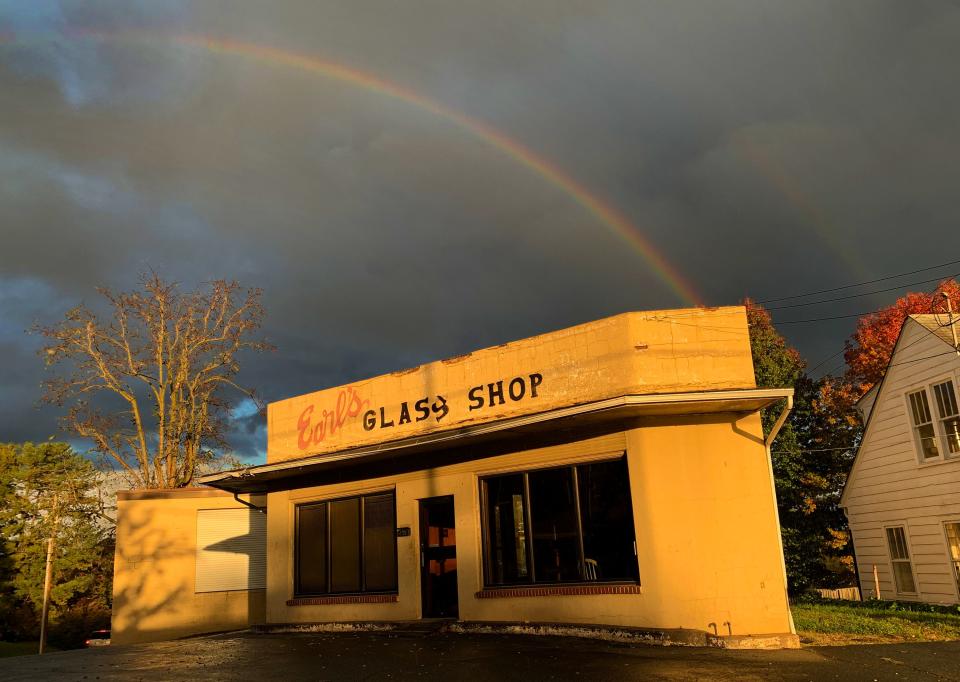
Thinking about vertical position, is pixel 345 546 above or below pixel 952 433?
below

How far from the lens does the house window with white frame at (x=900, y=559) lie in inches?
742

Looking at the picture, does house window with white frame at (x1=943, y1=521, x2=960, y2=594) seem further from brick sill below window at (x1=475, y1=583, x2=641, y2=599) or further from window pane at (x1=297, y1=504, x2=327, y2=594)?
window pane at (x1=297, y1=504, x2=327, y2=594)

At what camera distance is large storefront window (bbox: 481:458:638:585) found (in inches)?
457

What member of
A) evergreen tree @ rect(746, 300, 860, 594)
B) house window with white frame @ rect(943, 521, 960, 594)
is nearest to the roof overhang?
house window with white frame @ rect(943, 521, 960, 594)

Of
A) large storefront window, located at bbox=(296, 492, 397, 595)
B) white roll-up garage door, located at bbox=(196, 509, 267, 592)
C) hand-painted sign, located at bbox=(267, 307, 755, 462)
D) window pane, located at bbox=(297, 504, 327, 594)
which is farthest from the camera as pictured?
white roll-up garage door, located at bbox=(196, 509, 267, 592)

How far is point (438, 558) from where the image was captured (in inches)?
578

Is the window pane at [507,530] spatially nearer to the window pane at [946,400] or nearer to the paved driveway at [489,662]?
the paved driveway at [489,662]

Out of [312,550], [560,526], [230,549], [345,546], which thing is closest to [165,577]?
[230,549]

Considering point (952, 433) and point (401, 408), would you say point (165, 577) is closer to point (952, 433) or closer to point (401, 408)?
point (401, 408)

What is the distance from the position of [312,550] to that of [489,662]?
7.57 meters

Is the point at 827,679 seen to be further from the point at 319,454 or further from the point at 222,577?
the point at 222,577

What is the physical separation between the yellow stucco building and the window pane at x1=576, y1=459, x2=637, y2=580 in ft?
0.08

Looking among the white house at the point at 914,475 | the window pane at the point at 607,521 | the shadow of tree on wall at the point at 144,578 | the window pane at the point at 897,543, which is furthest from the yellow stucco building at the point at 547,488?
the window pane at the point at 897,543

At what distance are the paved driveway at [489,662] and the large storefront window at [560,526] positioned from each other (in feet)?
3.76
